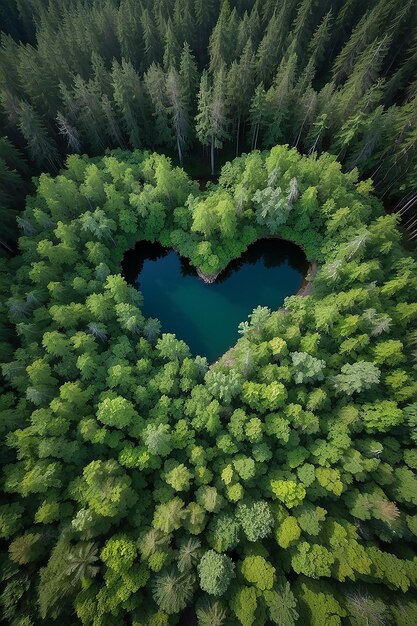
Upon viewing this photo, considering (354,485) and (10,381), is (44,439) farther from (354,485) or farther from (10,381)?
(354,485)

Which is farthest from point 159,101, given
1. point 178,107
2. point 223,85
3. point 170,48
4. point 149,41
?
point 149,41

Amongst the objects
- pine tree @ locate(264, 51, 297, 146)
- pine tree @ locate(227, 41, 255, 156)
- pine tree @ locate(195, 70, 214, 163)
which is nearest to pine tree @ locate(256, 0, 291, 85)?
pine tree @ locate(227, 41, 255, 156)

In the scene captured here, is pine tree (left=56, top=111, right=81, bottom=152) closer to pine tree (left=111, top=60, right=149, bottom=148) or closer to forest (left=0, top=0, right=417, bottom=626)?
forest (left=0, top=0, right=417, bottom=626)

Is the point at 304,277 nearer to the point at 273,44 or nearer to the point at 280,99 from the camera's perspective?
the point at 280,99

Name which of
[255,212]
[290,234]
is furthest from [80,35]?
[290,234]

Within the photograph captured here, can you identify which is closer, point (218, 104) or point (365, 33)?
point (218, 104)
